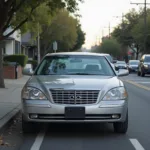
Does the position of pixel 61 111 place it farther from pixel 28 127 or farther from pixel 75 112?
pixel 28 127

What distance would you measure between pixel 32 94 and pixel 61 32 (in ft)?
171

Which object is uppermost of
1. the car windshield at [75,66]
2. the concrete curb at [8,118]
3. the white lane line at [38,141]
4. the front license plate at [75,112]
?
the car windshield at [75,66]

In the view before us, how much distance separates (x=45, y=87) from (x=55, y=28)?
5200 centimetres

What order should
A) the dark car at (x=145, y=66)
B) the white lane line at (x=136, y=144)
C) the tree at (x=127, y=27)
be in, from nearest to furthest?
the white lane line at (x=136, y=144) < the dark car at (x=145, y=66) < the tree at (x=127, y=27)

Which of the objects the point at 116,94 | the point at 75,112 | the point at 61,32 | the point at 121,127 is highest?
the point at 61,32

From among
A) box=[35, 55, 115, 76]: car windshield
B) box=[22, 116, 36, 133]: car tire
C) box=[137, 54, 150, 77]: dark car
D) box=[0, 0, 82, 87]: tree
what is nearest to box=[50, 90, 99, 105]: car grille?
box=[22, 116, 36, 133]: car tire

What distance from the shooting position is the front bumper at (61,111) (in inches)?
324

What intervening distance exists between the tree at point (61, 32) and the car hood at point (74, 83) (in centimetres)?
4852

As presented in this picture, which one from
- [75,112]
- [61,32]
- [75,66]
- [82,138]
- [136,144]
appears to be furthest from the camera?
[61,32]

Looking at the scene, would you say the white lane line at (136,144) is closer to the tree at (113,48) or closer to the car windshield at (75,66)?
the car windshield at (75,66)


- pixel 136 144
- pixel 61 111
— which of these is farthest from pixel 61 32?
pixel 136 144

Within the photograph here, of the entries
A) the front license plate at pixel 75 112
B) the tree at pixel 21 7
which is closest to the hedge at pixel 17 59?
the tree at pixel 21 7

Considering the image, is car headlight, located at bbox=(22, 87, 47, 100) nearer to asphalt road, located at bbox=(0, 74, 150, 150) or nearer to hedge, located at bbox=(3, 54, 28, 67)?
asphalt road, located at bbox=(0, 74, 150, 150)

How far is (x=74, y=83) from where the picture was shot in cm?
853
